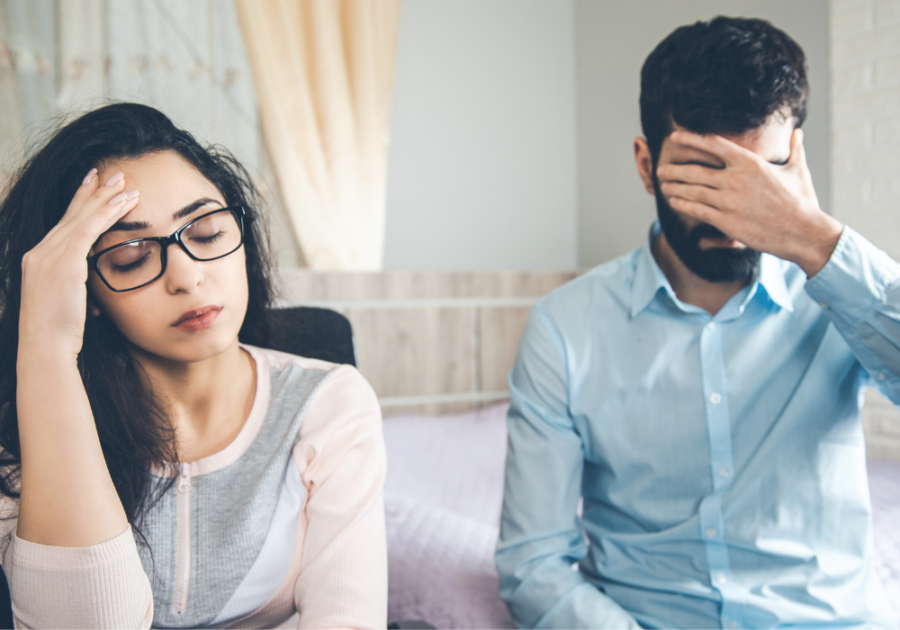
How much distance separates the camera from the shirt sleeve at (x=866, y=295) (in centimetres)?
86

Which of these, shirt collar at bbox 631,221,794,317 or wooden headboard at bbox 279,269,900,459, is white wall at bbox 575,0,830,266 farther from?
shirt collar at bbox 631,221,794,317

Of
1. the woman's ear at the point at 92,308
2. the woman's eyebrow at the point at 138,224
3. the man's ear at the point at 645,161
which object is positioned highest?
the man's ear at the point at 645,161

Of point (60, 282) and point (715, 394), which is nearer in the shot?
point (60, 282)

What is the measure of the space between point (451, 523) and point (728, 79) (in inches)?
43.3

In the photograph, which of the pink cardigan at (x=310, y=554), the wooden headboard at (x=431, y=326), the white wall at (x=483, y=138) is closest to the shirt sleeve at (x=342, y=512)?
the pink cardigan at (x=310, y=554)

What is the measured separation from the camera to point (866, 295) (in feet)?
2.81

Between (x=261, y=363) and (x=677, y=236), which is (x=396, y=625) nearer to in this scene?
(x=261, y=363)

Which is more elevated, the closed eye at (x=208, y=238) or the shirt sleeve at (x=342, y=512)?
the closed eye at (x=208, y=238)

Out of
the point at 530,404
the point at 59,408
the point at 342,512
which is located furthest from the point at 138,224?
the point at 530,404

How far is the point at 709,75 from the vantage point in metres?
1.02

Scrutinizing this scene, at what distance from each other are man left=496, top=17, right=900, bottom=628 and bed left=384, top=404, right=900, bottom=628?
7.3 inches

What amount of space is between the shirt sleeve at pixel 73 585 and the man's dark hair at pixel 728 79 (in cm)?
105

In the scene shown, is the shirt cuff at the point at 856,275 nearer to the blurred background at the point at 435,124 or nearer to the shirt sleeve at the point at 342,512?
the shirt sleeve at the point at 342,512

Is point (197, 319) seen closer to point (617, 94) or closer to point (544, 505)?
point (544, 505)
